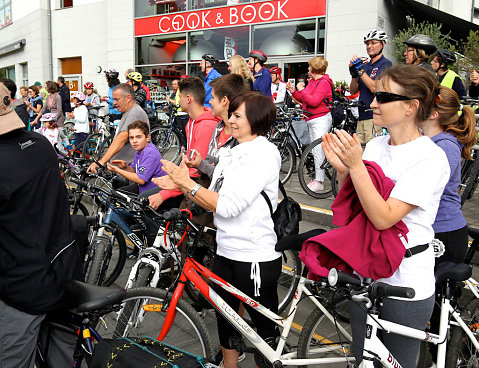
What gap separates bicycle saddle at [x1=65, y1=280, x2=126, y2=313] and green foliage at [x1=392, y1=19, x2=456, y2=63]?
10.6m

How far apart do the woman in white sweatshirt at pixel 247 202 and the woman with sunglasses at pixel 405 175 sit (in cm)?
63

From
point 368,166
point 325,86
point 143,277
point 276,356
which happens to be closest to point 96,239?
point 143,277

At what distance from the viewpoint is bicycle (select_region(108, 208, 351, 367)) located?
2.51m

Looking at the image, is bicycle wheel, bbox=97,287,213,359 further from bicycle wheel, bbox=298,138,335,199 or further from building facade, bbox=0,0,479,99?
Result: building facade, bbox=0,0,479,99

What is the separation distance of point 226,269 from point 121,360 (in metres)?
0.94

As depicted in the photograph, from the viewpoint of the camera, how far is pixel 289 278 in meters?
4.03

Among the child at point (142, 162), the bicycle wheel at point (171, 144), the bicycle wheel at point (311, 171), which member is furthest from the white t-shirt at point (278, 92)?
the child at point (142, 162)

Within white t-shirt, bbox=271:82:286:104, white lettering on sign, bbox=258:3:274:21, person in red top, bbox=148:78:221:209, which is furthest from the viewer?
white lettering on sign, bbox=258:3:274:21

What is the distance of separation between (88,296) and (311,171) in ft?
16.0

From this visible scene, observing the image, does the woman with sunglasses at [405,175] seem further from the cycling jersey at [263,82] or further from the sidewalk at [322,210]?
the cycling jersey at [263,82]

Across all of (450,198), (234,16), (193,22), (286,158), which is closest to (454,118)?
(450,198)

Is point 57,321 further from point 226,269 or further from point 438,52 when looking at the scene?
point 438,52

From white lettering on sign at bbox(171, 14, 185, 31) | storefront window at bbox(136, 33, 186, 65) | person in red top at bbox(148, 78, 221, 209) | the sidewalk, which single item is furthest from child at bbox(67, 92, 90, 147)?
person in red top at bbox(148, 78, 221, 209)

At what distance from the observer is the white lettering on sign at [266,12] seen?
13.7 metres
